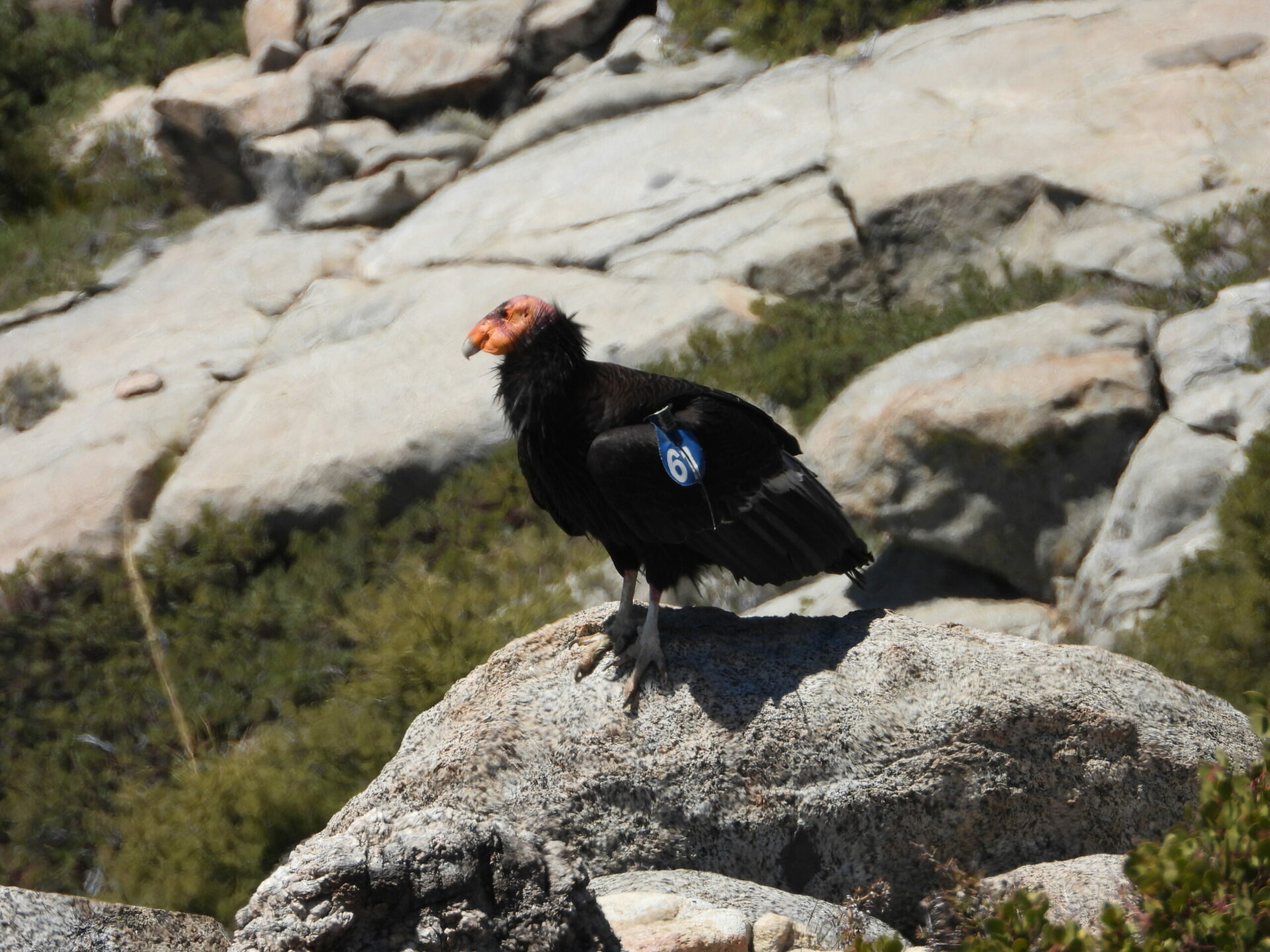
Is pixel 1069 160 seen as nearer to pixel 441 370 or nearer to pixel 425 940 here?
pixel 441 370

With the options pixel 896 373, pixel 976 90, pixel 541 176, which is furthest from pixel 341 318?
pixel 976 90

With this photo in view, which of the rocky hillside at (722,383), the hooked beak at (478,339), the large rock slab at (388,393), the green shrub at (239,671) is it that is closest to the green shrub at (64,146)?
the rocky hillside at (722,383)

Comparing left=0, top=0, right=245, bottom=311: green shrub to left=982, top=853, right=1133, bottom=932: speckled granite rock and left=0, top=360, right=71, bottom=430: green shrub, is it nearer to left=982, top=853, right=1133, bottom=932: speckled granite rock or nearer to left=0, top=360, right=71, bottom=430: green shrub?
left=0, top=360, right=71, bottom=430: green shrub

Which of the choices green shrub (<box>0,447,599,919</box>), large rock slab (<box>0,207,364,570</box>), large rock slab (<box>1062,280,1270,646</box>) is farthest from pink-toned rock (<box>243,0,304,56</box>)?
large rock slab (<box>1062,280,1270,646</box>)

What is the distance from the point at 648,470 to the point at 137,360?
999 cm

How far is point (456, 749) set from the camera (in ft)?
14.1

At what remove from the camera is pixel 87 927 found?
367 centimetres

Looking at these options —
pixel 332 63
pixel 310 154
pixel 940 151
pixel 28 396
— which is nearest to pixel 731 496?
pixel 940 151

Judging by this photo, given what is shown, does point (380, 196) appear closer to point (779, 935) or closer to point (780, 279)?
point (780, 279)

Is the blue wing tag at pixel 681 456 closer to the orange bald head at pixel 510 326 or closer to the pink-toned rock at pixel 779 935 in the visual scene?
the orange bald head at pixel 510 326

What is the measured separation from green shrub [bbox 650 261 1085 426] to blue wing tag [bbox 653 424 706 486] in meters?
5.14

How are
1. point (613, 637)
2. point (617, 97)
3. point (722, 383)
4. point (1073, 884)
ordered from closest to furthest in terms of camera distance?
point (1073, 884) → point (613, 637) → point (722, 383) → point (617, 97)

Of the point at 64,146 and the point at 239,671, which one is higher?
the point at 64,146

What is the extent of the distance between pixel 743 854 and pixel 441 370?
709 centimetres
